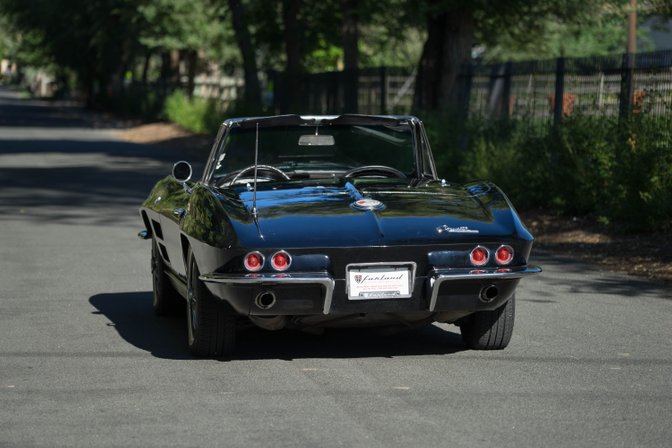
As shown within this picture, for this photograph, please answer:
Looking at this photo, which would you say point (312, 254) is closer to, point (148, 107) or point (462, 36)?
point (462, 36)

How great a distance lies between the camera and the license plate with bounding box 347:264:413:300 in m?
7.43

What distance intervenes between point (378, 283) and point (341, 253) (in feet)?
0.88

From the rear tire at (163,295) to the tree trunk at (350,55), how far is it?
2195 cm

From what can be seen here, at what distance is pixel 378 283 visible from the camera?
7.45 meters

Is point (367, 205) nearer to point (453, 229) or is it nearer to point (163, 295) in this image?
point (453, 229)

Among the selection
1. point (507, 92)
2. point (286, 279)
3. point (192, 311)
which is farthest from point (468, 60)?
point (286, 279)

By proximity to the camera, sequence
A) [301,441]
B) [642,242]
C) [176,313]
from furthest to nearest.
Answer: [642,242] < [176,313] < [301,441]

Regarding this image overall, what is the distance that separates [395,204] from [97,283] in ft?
14.8

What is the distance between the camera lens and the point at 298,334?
8984mm

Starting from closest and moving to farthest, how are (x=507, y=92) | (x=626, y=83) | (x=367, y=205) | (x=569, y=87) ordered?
(x=367, y=205)
(x=626, y=83)
(x=569, y=87)
(x=507, y=92)

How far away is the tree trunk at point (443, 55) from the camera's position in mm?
26203

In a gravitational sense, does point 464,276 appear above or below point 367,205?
below

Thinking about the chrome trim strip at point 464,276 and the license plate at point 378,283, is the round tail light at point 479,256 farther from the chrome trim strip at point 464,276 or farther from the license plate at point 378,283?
the license plate at point 378,283

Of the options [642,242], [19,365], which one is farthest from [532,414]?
[642,242]
